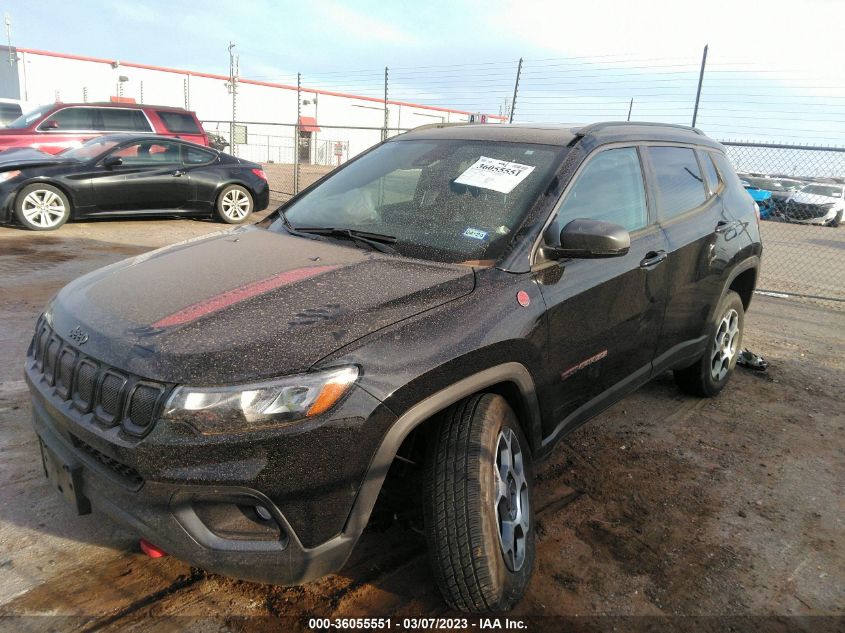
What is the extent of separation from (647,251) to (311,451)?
2.12 meters

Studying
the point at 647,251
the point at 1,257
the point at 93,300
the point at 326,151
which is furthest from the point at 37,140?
the point at 326,151

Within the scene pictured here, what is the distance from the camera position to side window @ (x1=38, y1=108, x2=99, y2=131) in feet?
36.9

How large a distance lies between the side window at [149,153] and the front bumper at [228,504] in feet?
28.4

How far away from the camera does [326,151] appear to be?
29625 mm

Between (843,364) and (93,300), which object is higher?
(93,300)

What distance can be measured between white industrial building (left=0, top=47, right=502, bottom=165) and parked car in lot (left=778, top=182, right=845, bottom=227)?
13922 millimetres

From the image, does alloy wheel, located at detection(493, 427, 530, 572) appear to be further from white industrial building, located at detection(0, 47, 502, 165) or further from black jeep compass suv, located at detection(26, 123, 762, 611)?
white industrial building, located at detection(0, 47, 502, 165)

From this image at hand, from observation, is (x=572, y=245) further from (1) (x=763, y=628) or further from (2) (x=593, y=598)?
(1) (x=763, y=628)

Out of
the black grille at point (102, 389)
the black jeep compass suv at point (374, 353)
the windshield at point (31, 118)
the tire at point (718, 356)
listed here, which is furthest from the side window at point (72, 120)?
the tire at point (718, 356)

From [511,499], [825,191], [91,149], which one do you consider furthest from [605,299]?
[825,191]

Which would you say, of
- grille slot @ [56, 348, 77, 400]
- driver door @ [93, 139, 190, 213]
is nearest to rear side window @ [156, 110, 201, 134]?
driver door @ [93, 139, 190, 213]

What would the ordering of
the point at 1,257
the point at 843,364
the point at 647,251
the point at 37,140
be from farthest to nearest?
the point at 37,140 < the point at 1,257 < the point at 843,364 < the point at 647,251

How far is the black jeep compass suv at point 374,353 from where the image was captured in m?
1.88

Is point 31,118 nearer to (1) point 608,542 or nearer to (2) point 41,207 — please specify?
(2) point 41,207
